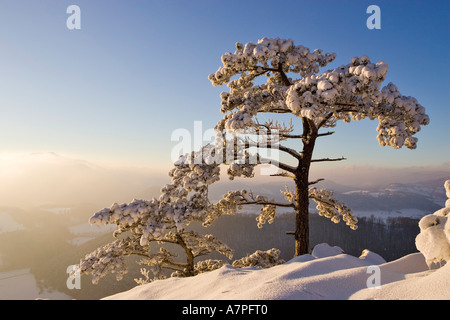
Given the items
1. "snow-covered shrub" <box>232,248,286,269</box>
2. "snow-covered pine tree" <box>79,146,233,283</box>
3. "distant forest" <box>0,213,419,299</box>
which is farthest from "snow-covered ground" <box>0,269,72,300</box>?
"snow-covered shrub" <box>232,248,286,269</box>

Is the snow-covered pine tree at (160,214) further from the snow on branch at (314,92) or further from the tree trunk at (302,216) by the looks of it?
the tree trunk at (302,216)

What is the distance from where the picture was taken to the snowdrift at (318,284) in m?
3.16

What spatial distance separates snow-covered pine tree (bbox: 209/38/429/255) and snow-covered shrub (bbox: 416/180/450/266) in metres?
3.78

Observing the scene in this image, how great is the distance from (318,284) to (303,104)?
4929 millimetres

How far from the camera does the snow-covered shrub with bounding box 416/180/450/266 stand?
12.0ft

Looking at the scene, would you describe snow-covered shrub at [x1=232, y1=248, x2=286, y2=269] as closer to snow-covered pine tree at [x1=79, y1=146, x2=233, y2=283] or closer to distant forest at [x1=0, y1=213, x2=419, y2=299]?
snow-covered pine tree at [x1=79, y1=146, x2=233, y2=283]

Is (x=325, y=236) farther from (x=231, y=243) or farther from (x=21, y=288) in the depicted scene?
(x=21, y=288)

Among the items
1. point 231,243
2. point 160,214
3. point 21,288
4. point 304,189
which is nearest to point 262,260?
point 304,189

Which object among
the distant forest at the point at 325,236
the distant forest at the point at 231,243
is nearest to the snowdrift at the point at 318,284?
the distant forest at the point at 231,243

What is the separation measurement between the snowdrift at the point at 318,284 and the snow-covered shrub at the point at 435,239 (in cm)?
28
